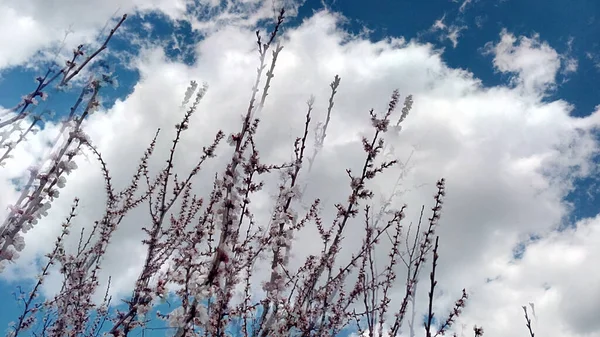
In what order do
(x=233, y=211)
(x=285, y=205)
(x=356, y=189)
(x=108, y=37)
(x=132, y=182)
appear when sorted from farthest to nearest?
1. (x=132, y=182)
2. (x=356, y=189)
3. (x=285, y=205)
4. (x=108, y=37)
5. (x=233, y=211)

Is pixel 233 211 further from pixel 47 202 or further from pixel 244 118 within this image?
pixel 47 202

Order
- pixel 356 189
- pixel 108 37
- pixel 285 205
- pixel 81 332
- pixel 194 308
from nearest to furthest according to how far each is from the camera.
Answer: pixel 194 308 → pixel 108 37 → pixel 285 205 → pixel 356 189 → pixel 81 332

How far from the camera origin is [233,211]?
91.6 inches

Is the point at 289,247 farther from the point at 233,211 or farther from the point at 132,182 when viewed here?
the point at 132,182

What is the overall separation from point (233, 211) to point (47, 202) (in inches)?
40.0

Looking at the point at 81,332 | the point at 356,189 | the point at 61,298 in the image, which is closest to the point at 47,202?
the point at 356,189

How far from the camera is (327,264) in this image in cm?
371

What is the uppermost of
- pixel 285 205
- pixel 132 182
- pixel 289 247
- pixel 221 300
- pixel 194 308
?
pixel 132 182

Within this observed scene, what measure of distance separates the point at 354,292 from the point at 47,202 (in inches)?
132

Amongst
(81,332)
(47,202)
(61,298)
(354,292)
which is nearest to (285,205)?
(47,202)

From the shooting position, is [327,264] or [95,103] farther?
[327,264]

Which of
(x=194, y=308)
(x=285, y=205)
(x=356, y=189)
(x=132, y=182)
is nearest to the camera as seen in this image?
(x=194, y=308)

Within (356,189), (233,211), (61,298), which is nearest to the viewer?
(233,211)

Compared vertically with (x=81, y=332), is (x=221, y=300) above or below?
below
